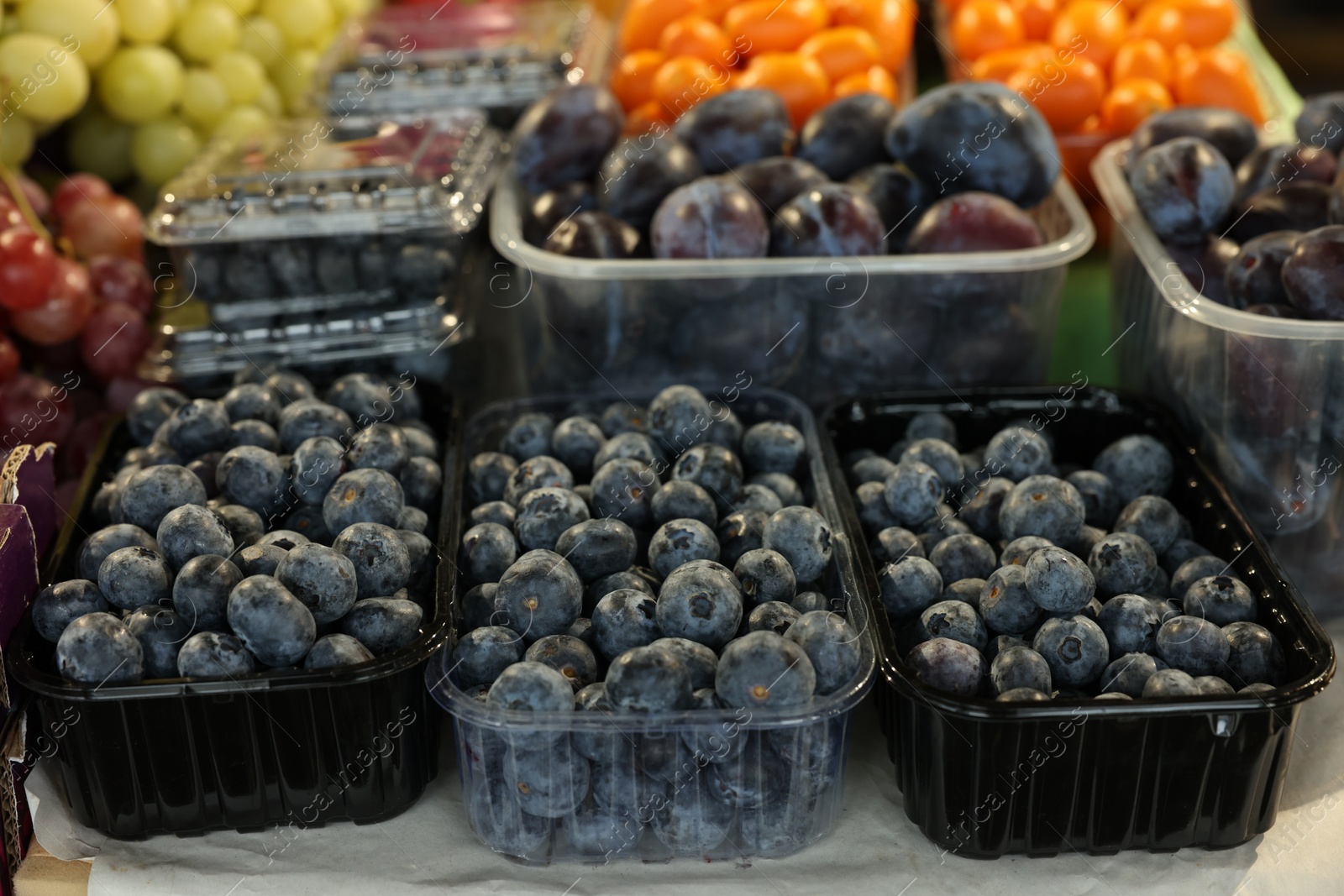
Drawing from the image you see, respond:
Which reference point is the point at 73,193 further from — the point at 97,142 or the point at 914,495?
the point at 914,495

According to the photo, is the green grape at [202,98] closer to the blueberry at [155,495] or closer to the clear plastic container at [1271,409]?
the blueberry at [155,495]

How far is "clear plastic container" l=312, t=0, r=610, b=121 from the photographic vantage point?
203 centimetres

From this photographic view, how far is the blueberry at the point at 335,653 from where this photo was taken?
981 mm

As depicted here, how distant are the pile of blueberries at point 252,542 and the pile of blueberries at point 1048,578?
1.53 feet

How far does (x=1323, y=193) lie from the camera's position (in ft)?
4.49

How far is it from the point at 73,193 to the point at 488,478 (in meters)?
0.87

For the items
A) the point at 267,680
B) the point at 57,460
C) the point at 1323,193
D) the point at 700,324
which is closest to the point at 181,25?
the point at 57,460

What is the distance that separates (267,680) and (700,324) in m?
0.69

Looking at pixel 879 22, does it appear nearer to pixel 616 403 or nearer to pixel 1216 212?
pixel 1216 212

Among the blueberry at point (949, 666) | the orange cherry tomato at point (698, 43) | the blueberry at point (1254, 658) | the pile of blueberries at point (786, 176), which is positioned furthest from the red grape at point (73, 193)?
the blueberry at point (1254, 658)

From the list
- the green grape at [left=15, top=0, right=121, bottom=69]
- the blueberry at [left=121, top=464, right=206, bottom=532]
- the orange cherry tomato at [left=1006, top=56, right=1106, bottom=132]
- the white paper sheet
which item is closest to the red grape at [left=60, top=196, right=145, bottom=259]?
the green grape at [left=15, top=0, right=121, bottom=69]

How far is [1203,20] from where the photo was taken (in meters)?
1.94

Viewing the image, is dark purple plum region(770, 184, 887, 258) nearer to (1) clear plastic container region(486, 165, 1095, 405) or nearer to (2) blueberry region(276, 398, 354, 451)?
(1) clear plastic container region(486, 165, 1095, 405)

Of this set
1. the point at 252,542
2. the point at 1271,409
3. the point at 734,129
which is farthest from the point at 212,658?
the point at 1271,409
